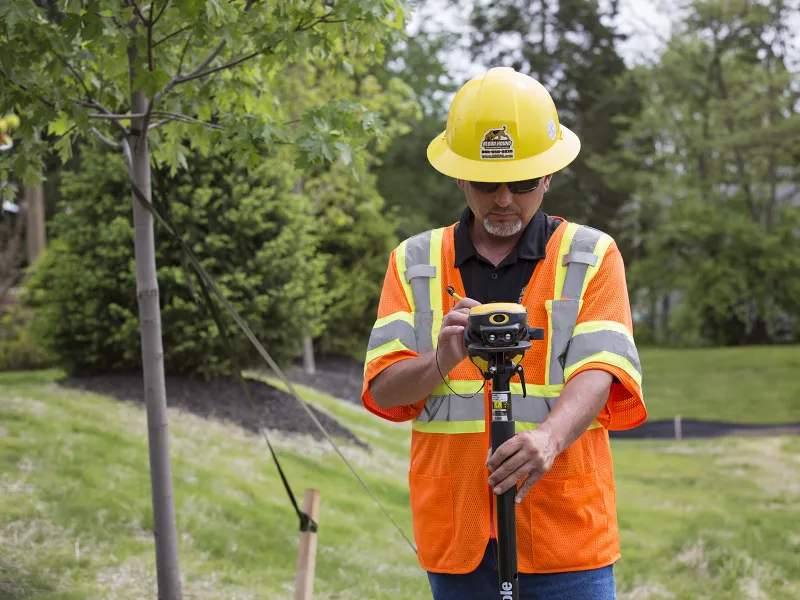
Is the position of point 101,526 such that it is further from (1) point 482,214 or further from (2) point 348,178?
(2) point 348,178

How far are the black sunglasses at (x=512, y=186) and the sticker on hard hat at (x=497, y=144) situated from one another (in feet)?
0.27

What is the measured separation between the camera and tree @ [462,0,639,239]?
34125 mm

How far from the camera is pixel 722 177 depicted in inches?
1235

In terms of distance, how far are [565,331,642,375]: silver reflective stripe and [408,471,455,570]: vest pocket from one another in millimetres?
472

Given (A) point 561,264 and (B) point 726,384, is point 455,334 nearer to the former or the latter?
(A) point 561,264

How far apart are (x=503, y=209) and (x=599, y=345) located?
0.44 meters

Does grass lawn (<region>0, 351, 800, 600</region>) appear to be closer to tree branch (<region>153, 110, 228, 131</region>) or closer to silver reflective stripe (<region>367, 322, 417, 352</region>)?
tree branch (<region>153, 110, 228, 131</region>)

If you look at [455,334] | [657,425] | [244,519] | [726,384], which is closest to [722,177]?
[726,384]

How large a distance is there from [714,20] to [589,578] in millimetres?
31119

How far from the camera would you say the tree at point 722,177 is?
1154 inches

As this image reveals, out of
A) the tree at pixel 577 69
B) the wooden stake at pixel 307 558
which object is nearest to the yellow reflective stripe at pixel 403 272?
the wooden stake at pixel 307 558

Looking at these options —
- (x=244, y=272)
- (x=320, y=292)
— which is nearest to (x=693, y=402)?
(x=320, y=292)

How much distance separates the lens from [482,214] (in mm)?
2672

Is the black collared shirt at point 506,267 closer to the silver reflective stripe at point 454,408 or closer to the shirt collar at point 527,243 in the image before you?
the shirt collar at point 527,243
